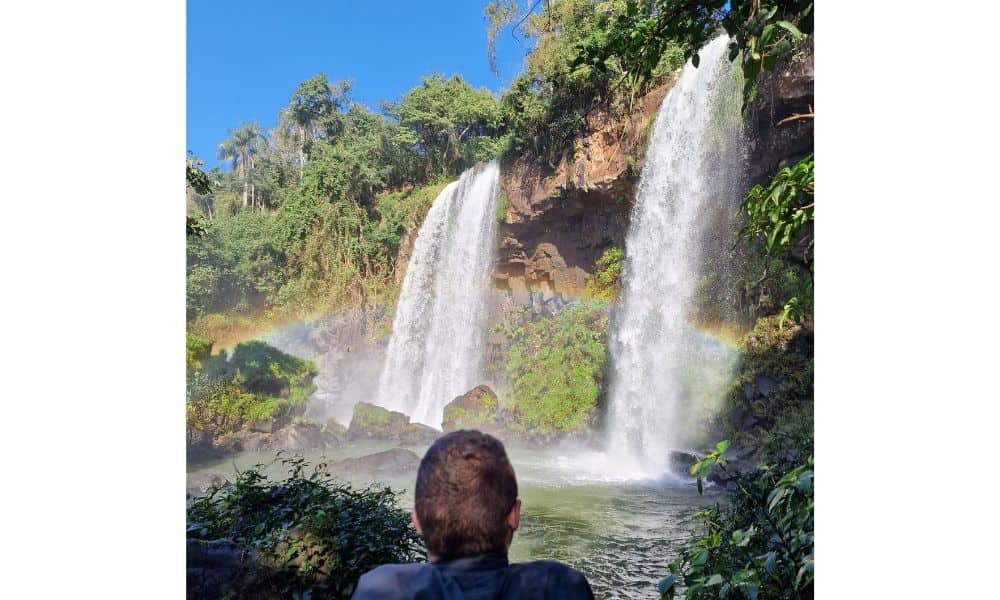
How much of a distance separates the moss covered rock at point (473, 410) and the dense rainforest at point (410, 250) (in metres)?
0.03

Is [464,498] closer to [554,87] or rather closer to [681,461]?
[681,461]

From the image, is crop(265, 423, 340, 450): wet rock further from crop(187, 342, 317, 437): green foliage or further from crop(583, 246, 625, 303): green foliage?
crop(583, 246, 625, 303): green foliage

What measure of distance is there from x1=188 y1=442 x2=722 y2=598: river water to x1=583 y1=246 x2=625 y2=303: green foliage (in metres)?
1.97

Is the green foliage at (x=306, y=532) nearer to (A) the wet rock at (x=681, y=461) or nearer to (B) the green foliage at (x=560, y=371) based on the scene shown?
(A) the wet rock at (x=681, y=461)

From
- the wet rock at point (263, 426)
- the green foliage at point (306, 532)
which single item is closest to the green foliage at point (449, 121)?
the wet rock at point (263, 426)

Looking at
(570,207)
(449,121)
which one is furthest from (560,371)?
Result: (449,121)

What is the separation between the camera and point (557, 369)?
25.2 feet

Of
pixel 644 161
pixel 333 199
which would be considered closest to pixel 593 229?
pixel 644 161

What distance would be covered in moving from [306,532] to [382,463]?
432 cm

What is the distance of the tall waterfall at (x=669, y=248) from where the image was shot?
5707 mm

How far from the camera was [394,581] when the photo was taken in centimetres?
71

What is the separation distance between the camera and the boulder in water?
7719mm
